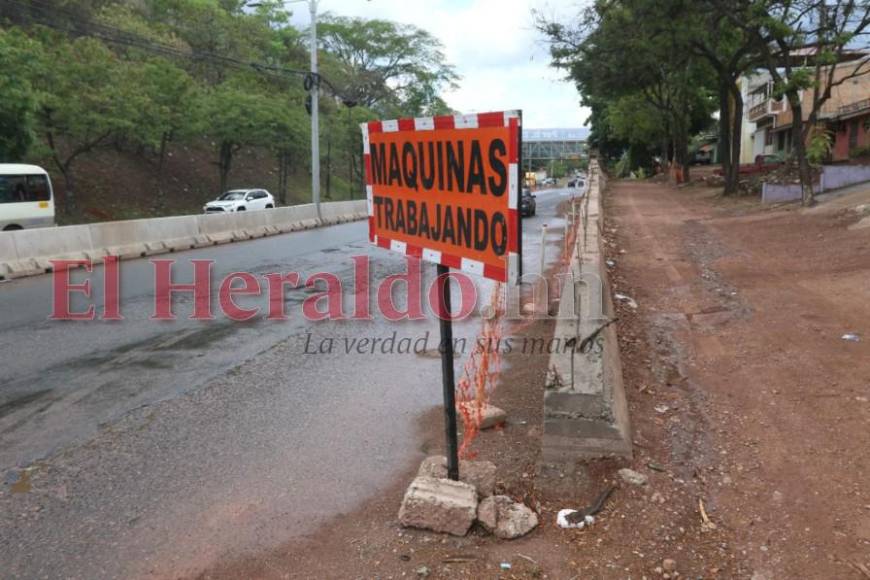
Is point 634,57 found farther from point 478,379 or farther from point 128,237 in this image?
point 478,379

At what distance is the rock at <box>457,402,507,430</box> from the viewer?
5398mm

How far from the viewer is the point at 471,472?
4266mm

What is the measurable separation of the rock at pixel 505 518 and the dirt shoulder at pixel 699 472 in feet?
0.20

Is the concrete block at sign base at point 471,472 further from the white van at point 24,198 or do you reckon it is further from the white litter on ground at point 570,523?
the white van at point 24,198

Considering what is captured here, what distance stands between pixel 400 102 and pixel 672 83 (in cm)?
3102

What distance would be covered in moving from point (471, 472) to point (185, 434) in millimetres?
2440

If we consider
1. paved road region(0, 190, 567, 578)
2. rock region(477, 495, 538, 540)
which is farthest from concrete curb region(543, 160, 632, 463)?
paved road region(0, 190, 567, 578)

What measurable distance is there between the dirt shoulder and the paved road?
0.35 meters

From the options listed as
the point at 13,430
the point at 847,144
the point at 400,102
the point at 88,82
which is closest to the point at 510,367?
the point at 13,430

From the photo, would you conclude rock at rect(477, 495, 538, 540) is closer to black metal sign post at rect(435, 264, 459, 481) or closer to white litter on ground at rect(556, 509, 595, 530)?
white litter on ground at rect(556, 509, 595, 530)

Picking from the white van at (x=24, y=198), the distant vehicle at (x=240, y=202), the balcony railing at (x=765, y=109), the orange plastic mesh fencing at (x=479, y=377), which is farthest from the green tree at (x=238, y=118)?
the balcony railing at (x=765, y=109)

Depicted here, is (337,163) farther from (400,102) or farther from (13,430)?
(13,430)

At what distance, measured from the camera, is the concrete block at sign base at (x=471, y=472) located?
4.15 metres

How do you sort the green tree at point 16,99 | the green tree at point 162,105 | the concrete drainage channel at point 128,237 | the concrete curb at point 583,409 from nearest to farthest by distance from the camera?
the concrete curb at point 583,409
the concrete drainage channel at point 128,237
the green tree at point 16,99
the green tree at point 162,105
